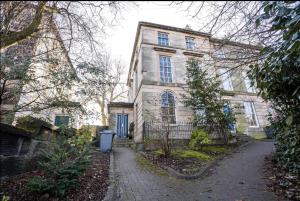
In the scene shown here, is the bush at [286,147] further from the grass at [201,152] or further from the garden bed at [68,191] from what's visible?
the garden bed at [68,191]

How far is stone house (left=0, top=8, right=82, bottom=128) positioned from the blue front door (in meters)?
12.1

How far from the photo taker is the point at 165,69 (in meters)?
15.5

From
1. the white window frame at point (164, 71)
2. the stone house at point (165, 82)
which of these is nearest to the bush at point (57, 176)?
the stone house at point (165, 82)

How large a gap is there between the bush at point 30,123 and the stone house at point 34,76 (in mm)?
161

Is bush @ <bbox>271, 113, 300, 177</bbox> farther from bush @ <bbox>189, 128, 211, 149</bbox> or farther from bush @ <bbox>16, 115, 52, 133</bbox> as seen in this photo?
bush @ <bbox>16, 115, 52, 133</bbox>

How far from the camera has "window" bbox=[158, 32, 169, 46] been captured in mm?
16403

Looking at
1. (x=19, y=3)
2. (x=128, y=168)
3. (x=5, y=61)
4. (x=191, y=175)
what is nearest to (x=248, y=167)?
(x=191, y=175)

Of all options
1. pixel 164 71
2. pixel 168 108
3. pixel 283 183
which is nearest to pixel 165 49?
pixel 164 71

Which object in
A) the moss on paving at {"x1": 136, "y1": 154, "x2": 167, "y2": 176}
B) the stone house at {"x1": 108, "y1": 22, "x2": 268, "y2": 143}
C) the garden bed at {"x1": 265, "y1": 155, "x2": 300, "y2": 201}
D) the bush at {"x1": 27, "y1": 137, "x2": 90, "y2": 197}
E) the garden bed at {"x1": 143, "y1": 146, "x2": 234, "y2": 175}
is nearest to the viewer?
the bush at {"x1": 27, "y1": 137, "x2": 90, "y2": 197}

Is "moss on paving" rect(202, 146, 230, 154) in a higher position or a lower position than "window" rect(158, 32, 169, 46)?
lower

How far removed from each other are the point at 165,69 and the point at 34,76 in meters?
12.3

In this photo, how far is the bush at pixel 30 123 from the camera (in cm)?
514

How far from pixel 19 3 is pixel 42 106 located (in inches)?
102

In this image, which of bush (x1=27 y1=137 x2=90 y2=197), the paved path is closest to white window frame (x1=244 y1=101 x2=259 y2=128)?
the paved path
